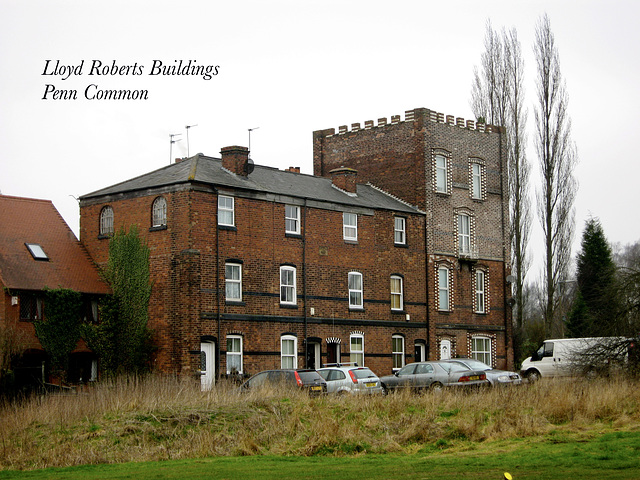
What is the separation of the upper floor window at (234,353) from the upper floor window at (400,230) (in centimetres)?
1119

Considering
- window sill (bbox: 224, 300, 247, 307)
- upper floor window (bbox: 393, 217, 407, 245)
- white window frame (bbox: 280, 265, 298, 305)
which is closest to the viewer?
window sill (bbox: 224, 300, 247, 307)

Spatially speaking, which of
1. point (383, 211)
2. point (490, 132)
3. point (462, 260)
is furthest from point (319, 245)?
point (490, 132)

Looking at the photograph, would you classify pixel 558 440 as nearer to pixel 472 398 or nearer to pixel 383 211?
pixel 472 398

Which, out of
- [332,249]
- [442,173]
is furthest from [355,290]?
[442,173]

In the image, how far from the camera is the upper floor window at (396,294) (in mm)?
46562

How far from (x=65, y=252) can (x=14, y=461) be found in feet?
68.1

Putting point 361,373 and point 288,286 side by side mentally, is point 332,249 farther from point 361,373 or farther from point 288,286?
point 361,373

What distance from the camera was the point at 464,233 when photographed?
168 feet

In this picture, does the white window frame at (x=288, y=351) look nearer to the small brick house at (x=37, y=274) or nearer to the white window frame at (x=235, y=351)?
the white window frame at (x=235, y=351)

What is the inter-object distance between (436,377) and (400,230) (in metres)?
13.5

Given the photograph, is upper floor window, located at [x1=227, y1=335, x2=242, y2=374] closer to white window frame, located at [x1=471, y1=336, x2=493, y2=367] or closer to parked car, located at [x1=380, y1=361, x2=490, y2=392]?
parked car, located at [x1=380, y1=361, x2=490, y2=392]

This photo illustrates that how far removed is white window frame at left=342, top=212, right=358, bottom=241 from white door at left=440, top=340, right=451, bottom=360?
311 inches

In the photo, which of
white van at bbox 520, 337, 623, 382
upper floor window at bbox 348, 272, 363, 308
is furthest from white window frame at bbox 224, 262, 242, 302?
white van at bbox 520, 337, 623, 382

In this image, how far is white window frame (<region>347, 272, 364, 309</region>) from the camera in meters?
44.4
